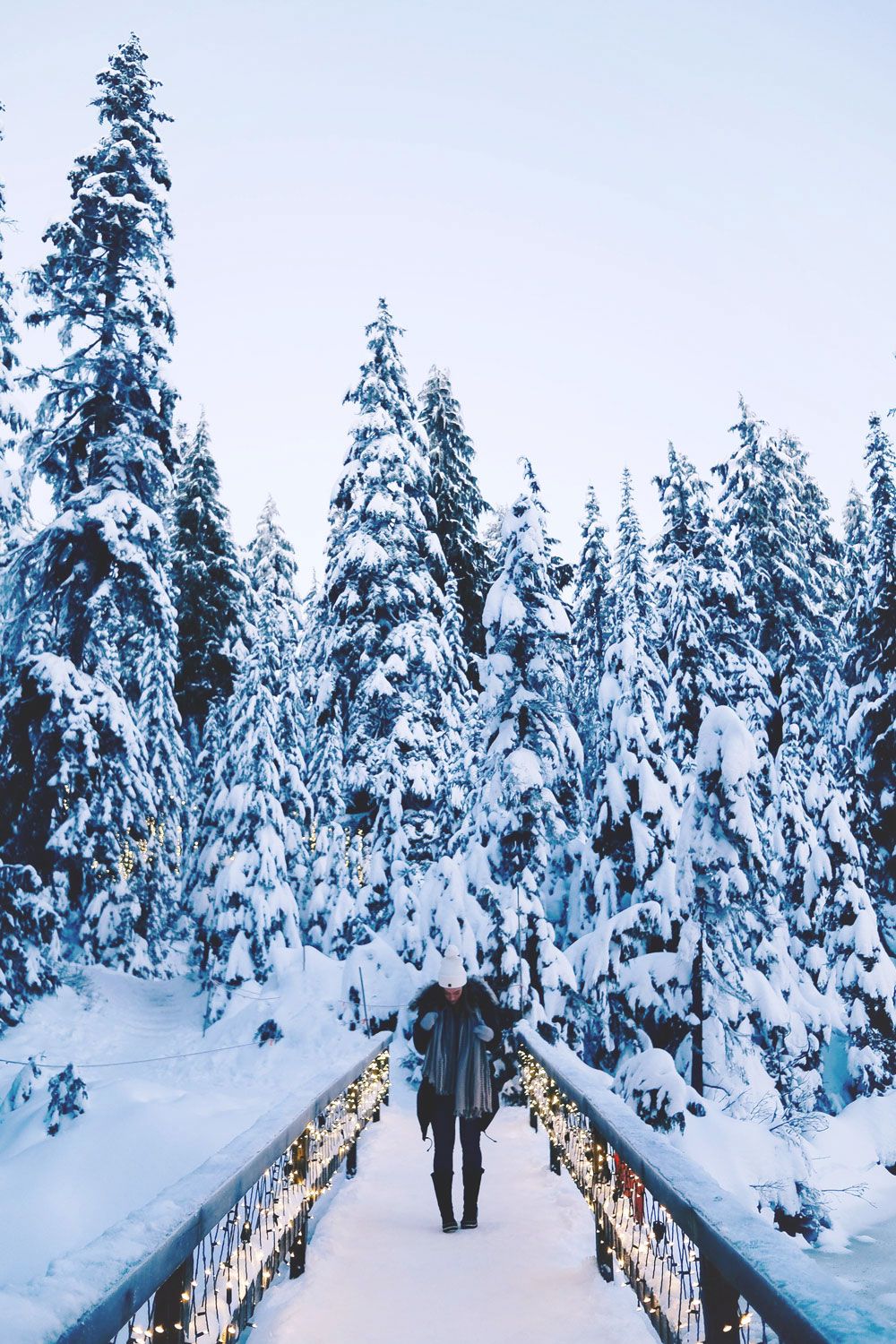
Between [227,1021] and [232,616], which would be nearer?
[227,1021]

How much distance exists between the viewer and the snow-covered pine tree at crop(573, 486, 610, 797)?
25.9 meters

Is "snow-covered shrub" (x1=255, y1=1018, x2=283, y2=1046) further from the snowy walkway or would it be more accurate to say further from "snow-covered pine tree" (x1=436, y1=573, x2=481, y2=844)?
the snowy walkway

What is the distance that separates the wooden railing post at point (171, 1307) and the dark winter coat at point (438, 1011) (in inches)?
141

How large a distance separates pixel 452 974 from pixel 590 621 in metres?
21.3

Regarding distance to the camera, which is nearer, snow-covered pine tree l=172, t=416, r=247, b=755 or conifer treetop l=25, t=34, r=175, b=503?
conifer treetop l=25, t=34, r=175, b=503

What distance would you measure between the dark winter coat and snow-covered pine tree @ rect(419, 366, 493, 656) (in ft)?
79.9

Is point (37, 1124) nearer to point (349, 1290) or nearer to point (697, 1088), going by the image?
point (697, 1088)

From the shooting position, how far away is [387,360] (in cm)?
2467

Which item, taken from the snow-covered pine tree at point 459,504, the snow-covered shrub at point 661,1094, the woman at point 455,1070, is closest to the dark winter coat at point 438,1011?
the woman at point 455,1070

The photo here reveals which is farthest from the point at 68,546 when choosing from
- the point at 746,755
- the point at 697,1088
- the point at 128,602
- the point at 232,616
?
the point at 232,616

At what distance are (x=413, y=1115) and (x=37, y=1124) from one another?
705 cm

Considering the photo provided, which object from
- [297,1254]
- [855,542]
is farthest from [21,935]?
[855,542]

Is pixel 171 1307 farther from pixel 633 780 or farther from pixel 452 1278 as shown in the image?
pixel 633 780

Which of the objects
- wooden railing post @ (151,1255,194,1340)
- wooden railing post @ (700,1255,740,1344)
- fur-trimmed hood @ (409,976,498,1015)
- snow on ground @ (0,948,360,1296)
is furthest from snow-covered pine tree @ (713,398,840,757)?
wooden railing post @ (151,1255,194,1340)
